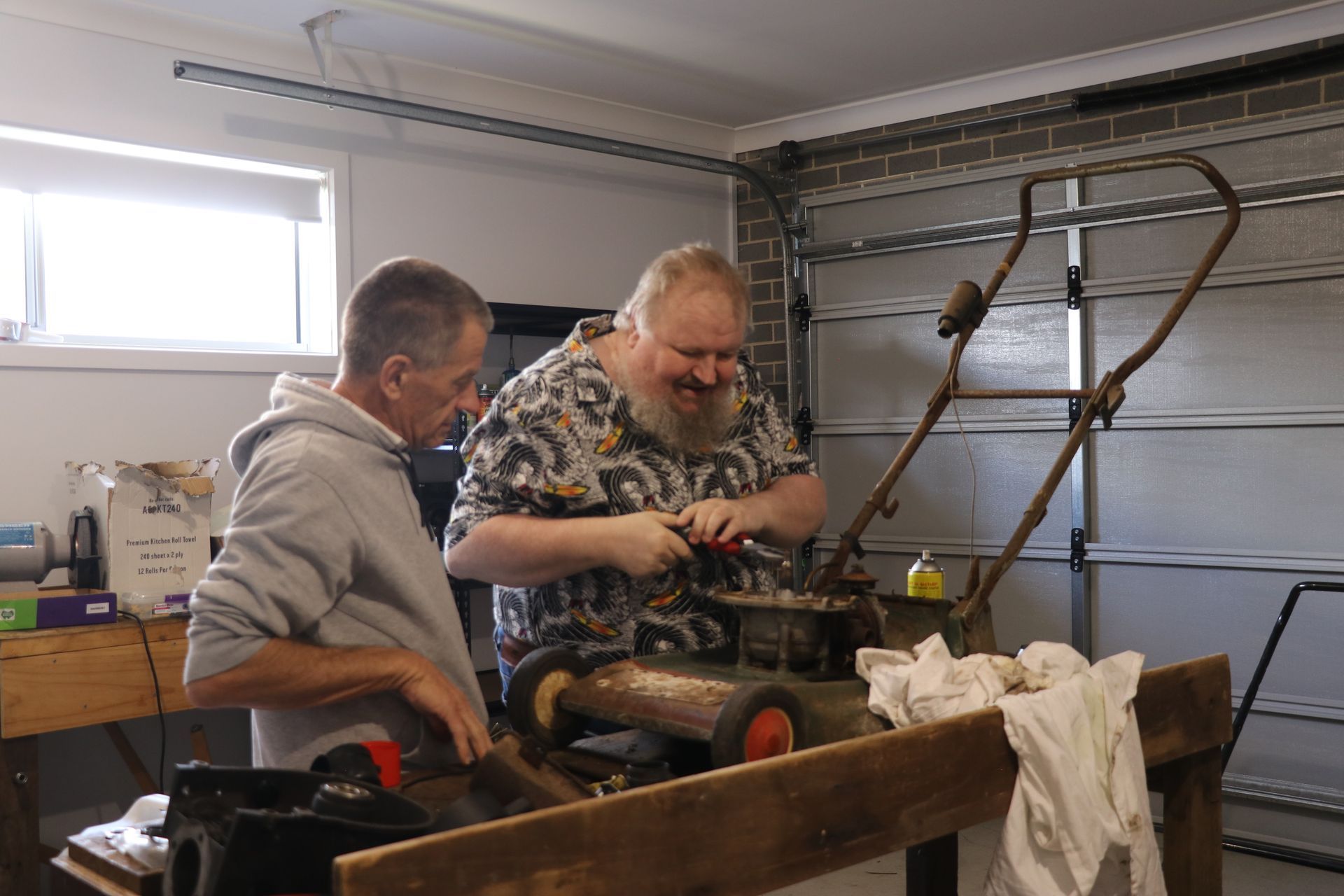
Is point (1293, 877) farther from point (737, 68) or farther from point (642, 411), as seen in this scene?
point (737, 68)

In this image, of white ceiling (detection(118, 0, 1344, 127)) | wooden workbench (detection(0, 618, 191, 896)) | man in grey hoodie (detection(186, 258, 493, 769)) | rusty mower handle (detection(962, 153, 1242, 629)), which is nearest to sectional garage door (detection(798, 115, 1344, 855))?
white ceiling (detection(118, 0, 1344, 127))

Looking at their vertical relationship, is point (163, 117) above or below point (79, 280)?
above

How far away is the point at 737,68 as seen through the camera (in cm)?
499

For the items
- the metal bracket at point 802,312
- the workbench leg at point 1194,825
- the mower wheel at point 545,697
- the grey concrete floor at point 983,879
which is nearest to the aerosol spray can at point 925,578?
the grey concrete floor at point 983,879

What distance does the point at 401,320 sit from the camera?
5.45 ft

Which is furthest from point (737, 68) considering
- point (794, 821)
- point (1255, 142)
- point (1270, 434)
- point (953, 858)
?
point (794, 821)

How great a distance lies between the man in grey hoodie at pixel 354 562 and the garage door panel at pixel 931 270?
3.69 m

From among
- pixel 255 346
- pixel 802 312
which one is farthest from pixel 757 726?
pixel 802 312

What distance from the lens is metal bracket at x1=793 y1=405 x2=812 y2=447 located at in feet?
18.7

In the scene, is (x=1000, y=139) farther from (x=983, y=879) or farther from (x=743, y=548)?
(x=743, y=548)

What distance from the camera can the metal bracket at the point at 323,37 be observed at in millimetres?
Result: 4164

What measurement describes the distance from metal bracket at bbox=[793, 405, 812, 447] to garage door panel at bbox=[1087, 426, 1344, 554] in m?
1.35

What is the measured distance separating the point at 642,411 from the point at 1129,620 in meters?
3.23

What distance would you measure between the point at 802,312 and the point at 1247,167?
1.99 m
